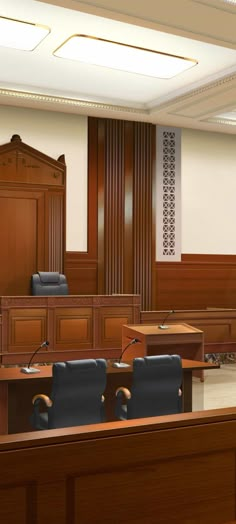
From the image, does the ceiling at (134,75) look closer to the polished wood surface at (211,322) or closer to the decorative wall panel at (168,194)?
the decorative wall panel at (168,194)

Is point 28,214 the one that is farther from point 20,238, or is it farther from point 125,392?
point 125,392

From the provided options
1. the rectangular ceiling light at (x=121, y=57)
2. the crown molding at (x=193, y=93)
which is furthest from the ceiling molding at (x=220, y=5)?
the crown molding at (x=193, y=93)

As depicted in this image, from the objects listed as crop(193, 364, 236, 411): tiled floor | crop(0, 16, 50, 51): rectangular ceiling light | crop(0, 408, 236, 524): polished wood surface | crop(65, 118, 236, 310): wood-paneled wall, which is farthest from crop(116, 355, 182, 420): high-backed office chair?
crop(65, 118, 236, 310): wood-paneled wall

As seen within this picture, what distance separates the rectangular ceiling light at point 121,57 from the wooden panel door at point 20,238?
87.6 inches

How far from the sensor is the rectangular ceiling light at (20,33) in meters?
5.84

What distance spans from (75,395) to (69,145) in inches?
222

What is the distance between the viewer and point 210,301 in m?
9.59

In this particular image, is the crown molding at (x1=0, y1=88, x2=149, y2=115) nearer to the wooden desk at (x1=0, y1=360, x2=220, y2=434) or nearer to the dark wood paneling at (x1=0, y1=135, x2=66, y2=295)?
the dark wood paneling at (x1=0, y1=135, x2=66, y2=295)

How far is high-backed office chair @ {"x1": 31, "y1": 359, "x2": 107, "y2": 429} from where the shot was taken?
3594mm

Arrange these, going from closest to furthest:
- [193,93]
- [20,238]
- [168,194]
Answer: [193,93] → [20,238] → [168,194]

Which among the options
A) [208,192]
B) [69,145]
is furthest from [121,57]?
[208,192]

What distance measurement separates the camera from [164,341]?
237 inches

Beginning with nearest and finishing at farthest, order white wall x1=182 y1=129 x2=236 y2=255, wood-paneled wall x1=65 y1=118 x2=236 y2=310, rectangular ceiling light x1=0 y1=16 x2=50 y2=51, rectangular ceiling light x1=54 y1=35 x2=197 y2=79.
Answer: rectangular ceiling light x1=0 y1=16 x2=50 y2=51
rectangular ceiling light x1=54 y1=35 x2=197 y2=79
wood-paneled wall x1=65 y1=118 x2=236 y2=310
white wall x1=182 y1=129 x2=236 y2=255

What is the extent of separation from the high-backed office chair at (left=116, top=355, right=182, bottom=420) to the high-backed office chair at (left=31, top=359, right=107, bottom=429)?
0.67 feet
